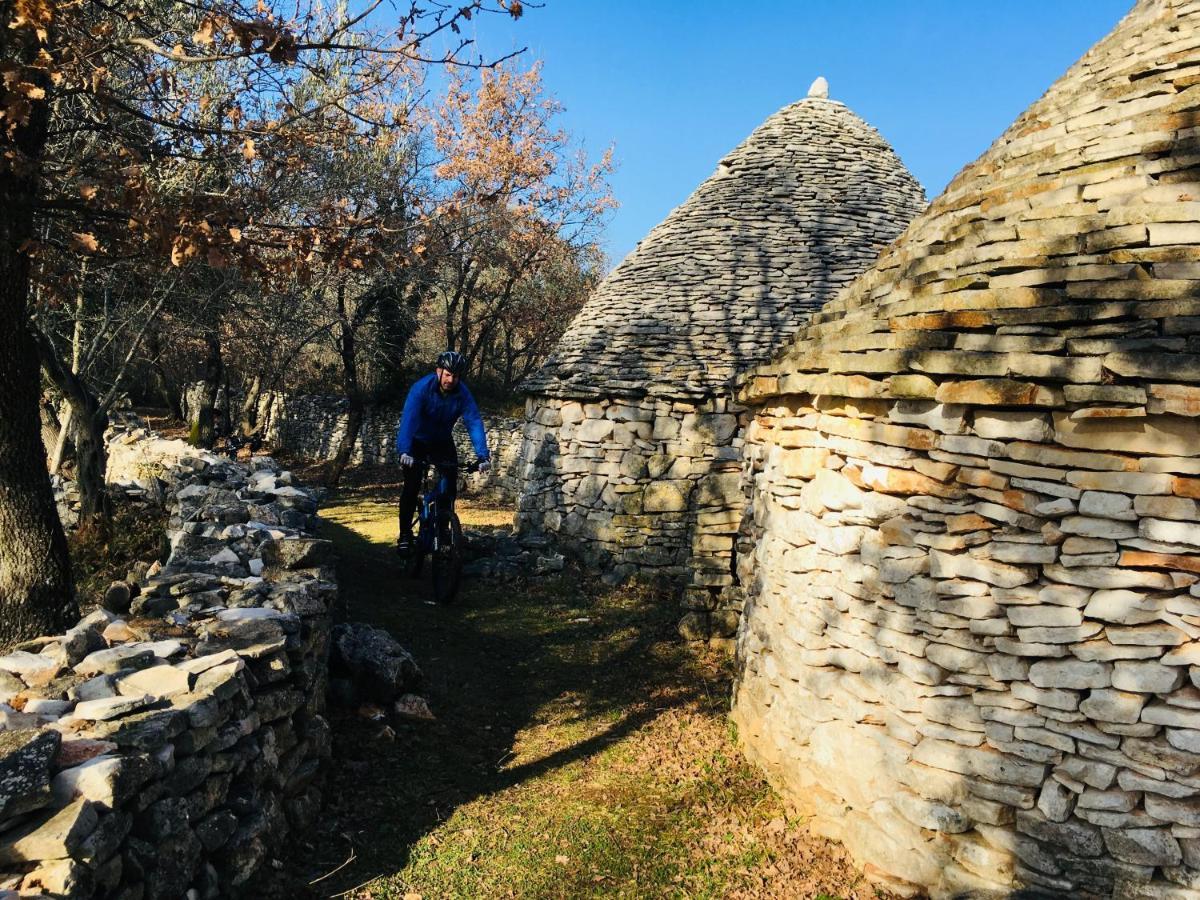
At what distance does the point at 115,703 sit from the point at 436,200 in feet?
55.1

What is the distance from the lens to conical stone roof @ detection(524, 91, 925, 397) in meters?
9.59

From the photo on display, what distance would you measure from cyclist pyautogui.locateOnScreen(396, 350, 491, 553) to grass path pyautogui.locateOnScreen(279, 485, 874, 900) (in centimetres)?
143

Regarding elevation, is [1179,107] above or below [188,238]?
above

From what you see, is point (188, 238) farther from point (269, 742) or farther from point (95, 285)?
point (95, 285)

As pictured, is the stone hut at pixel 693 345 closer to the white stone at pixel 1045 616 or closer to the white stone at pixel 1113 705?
the white stone at pixel 1045 616

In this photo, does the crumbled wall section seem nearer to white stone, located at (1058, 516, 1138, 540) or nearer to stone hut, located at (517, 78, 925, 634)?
white stone, located at (1058, 516, 1138, 540)

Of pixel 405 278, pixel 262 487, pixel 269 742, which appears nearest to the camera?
pixel 269 742

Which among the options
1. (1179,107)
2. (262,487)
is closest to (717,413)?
(262,487)

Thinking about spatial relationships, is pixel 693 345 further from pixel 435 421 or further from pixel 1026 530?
pixel 1026 530

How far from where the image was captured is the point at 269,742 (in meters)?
3.40

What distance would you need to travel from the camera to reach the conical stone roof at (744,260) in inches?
377

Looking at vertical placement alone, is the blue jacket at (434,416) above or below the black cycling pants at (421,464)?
above

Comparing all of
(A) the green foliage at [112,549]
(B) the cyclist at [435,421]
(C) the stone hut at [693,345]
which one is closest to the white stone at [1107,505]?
(B) the cyclist at [435,421]

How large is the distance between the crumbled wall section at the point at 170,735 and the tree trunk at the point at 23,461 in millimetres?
721
